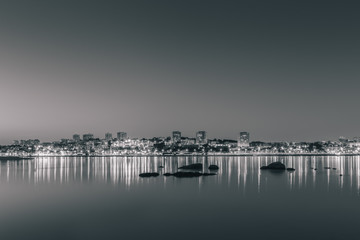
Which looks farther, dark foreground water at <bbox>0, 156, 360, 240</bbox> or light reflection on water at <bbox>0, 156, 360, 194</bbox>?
light reflection on water at <bbox>0, 156, 360, 194</bbox>

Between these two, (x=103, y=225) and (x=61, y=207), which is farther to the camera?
(x=61, y=207)

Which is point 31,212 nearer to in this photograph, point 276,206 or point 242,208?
point 242,208

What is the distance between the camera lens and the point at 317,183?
4500 centimetres

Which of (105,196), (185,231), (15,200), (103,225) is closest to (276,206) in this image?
(185,231)

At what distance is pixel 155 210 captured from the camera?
1091 inches

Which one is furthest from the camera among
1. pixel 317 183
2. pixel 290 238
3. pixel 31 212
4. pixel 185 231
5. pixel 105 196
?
pixel 317 183

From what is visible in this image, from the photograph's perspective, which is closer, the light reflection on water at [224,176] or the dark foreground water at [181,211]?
the dark foreground water at [181,211]

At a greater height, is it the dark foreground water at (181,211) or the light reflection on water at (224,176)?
the dark foreground water at (181,211)

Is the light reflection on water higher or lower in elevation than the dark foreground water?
lower

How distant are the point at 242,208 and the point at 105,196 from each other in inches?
559

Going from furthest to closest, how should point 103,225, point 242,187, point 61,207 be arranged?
point 242,187, point 61,207, point 103,225

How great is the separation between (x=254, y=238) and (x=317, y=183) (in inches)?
1151

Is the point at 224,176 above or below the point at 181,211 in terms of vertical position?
below

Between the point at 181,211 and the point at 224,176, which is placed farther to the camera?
the point at 224,176
